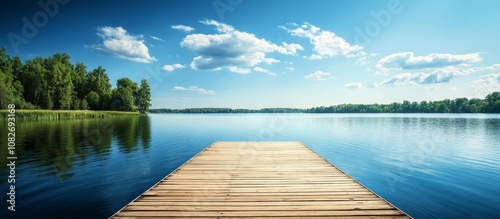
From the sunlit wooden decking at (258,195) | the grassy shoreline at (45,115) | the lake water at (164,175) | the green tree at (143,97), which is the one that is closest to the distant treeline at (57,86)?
the green tree at (143,97)

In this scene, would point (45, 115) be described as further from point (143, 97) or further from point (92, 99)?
point (143, 97)

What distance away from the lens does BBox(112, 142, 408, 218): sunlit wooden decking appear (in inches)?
203

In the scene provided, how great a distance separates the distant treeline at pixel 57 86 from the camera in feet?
217

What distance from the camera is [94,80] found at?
297 ft

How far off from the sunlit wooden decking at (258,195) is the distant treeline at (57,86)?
71.7 metres

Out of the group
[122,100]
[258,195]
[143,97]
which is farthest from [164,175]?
[143,97]

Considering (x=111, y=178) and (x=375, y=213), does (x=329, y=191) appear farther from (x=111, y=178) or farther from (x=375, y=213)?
(x=111, y=178)

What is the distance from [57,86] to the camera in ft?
243

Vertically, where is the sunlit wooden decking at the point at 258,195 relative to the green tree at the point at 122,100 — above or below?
below

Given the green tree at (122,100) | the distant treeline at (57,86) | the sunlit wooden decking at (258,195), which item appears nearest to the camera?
the sunlit wooden decking at (258,195)

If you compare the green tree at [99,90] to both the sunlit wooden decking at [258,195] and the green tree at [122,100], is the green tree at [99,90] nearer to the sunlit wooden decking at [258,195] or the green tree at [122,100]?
the green tree at [122,100]

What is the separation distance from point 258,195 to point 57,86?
9008cm

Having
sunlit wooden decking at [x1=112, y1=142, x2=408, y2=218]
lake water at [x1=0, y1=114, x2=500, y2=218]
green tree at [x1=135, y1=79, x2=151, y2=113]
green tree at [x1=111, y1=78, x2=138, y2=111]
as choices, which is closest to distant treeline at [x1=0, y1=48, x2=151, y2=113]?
Answer: green tree at [x1=111, y1=78, x2=138, y2=111]

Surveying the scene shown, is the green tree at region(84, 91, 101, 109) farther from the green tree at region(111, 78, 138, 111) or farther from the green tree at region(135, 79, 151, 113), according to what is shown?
the green tree at region(135, 79, 151, 113)
